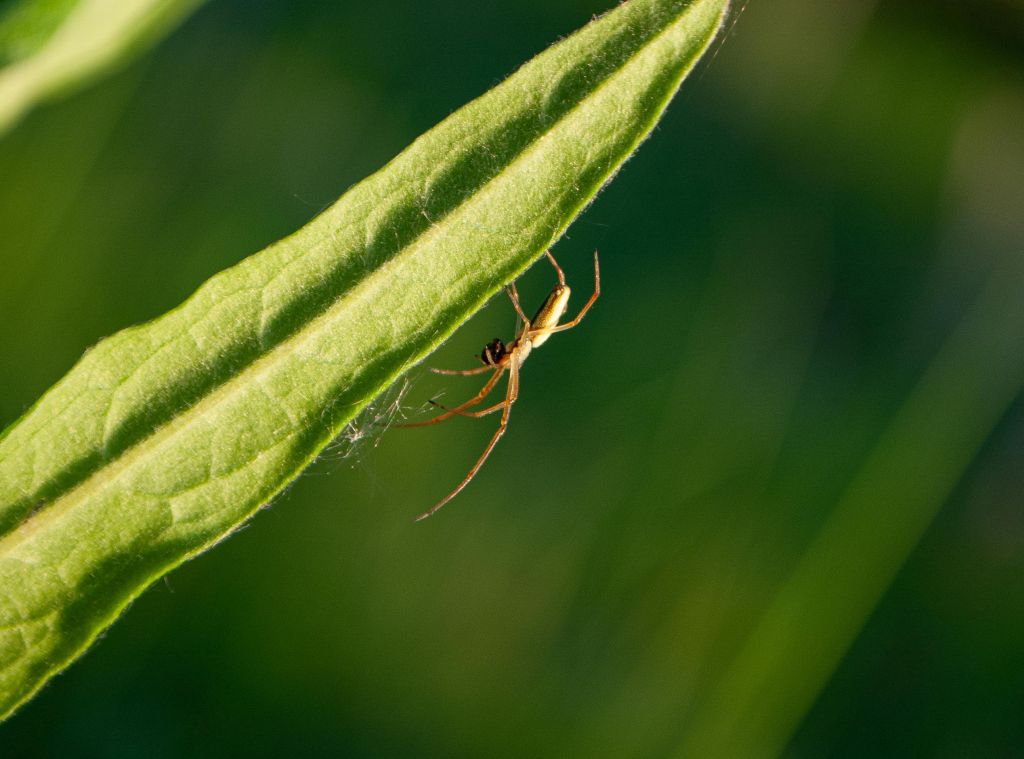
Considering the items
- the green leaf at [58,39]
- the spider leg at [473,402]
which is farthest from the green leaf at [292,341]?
the spider leg at [473,402]

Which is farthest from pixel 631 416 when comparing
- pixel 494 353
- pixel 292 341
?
pixel 292 341

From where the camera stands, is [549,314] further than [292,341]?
Yes

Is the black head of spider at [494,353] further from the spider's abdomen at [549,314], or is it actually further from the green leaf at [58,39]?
the green leaf at [58,39]

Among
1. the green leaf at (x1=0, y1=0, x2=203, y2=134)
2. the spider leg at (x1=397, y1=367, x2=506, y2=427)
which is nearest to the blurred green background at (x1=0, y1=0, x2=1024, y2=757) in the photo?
the spider leg at (x1=397, y1=367, x2=506, y2=427)

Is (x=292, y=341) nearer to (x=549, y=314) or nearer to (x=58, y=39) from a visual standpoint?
(x=58, y=39)

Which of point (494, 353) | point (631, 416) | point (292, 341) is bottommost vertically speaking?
point (292, 341)
